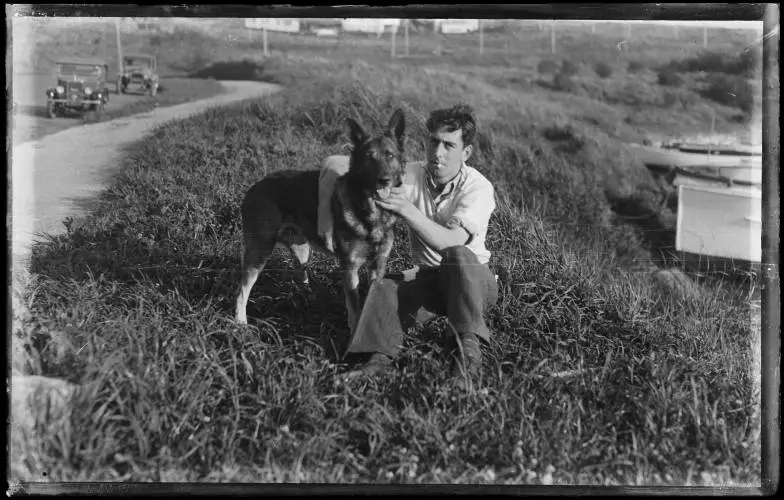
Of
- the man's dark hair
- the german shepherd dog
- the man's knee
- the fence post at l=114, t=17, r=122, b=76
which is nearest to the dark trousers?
the man's knee

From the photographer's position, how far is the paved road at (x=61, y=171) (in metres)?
4.98

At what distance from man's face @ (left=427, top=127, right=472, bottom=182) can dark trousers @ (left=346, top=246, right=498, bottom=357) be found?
477mm

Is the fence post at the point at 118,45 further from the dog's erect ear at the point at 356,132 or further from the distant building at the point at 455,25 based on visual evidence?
the distant building at the point at 455,25

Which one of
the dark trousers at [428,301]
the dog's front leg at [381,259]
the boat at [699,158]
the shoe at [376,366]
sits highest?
the boat at [699,158]

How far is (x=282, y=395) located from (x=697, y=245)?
280 centimetres

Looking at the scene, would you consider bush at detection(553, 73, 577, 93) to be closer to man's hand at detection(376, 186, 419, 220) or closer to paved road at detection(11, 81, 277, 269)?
man's hand at detection(376, 186, 419, 220)

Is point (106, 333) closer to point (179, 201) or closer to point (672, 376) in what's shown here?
point (179, 201)

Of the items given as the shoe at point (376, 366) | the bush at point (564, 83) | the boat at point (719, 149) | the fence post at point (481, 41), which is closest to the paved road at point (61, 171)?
the fence post at point (481, 41)

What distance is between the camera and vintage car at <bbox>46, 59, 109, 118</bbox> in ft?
16.2

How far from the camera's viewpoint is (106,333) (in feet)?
15.8

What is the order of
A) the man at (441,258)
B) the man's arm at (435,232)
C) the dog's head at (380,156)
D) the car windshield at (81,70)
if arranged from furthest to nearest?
1. the car windshield at (81,70)
2. the man at (441,258)
3. the man's arm at (435,232)
4. the dog's head at (380,156)

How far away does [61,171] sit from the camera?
499 centimetres

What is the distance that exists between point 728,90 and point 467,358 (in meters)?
2.40

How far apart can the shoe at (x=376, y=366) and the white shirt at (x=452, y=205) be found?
61 cm
